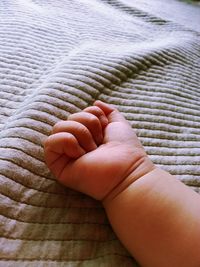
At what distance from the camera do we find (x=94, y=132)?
1.68 feet

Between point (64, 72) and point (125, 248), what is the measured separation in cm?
33

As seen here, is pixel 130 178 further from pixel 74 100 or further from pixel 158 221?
pixel 74 100

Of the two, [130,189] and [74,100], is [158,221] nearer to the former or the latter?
[130,189]

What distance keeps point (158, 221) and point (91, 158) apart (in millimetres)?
114

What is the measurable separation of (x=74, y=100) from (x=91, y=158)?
0.15 metres

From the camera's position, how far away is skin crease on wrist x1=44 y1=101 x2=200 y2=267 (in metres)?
0.40

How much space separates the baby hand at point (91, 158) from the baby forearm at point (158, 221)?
0.02 m

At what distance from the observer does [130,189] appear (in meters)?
0.44

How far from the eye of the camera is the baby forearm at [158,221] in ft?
1.30

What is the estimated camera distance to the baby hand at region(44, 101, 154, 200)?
45cm

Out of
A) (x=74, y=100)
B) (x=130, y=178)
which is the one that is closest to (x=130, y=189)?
(x=130, y=178)

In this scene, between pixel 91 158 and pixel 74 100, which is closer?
pixel 91 158

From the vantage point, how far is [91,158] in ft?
1.52

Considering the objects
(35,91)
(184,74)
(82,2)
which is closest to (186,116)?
(184,74)
